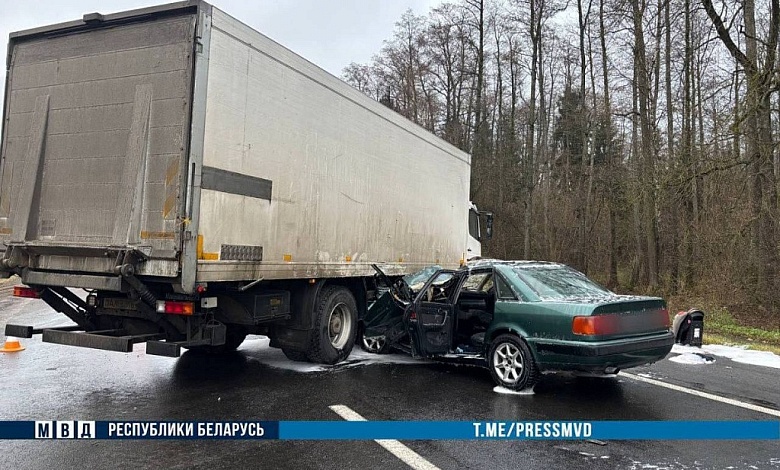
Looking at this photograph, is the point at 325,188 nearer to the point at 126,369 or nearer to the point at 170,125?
the point at 170,125

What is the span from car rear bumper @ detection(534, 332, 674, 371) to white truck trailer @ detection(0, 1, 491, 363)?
285cm

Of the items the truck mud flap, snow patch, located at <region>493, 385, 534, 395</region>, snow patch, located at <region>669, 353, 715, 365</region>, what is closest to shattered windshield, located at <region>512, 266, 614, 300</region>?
snow patch, located at <region>493, 385, 534, 395</region>

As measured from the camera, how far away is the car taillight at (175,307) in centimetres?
543

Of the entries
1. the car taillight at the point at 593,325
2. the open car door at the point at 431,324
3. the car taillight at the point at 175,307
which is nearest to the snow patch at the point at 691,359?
the car taillight at the point at 593,325

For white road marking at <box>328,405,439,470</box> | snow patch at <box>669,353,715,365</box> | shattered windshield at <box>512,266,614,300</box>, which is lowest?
white road marking at <box>328,405,439,470</box>

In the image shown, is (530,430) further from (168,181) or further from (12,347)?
(12,347)

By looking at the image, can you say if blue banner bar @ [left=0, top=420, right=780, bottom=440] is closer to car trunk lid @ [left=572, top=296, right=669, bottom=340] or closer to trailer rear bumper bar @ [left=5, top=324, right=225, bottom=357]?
trailer rear bumper bar @ [left=5, top=324, right=225, bottom=357]

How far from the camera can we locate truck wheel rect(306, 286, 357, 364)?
23.3 ft

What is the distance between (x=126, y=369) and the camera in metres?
7.06

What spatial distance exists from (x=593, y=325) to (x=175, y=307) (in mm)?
4057

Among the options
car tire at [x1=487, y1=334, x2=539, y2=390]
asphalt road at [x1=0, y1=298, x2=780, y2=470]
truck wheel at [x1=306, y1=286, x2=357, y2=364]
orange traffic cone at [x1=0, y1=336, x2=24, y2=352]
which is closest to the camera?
asphalt road at [x1=0, y1=298, x2=780, y2=470]

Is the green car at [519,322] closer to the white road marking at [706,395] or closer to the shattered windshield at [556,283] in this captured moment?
the shattered windshield at [556,283]

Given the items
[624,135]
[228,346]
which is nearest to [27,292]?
[228,346]

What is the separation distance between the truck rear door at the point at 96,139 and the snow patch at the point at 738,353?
732 centimetres
